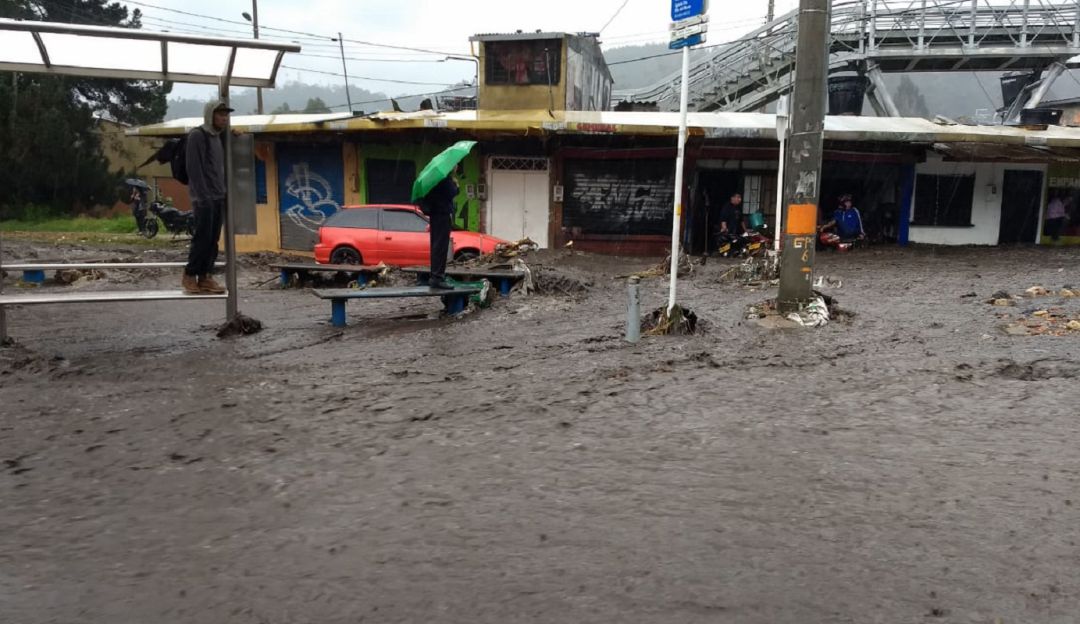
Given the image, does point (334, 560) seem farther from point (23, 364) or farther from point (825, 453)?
point (23, 364)

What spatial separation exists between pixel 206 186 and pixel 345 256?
787 cm

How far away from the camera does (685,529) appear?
3.41 m

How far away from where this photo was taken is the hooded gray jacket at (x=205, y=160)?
7.27 metres

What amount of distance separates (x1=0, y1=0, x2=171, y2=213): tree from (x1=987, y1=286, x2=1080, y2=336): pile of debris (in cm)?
2954

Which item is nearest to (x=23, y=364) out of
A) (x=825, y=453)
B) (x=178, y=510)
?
(x=178, y=510)

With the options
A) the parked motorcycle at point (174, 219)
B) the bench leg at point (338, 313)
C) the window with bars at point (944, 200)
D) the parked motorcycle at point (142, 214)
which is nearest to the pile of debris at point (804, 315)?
the bench leg at point (338, 313)

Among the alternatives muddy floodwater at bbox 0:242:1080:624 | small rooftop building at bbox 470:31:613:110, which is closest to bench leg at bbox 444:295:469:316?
muddy floodwater at bbox 0:242:1080:624

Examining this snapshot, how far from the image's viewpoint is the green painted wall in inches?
786

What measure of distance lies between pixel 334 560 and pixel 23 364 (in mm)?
4866

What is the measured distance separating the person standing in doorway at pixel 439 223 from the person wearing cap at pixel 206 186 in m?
2.35

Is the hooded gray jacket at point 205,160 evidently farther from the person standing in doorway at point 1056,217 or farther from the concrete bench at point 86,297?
the person standing in doorway at point 1056,217

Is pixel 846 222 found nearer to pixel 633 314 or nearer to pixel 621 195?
pixel 621 195

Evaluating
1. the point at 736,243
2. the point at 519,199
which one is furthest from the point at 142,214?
the point at 736,243

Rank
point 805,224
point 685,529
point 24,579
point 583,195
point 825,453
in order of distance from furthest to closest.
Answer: point 583,195
point 805,224
point 825,453
point 685,529
point 24,579
